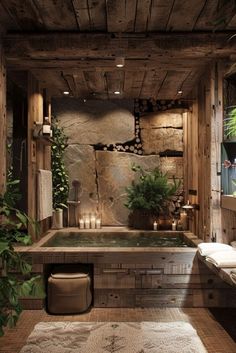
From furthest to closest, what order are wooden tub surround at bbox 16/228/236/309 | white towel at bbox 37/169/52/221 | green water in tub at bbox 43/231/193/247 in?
green water in tub at bbox 43/231/193/247 < white towel at bbox 37/169/52/221 < wooden tub surround at bbox 16/228/236/309

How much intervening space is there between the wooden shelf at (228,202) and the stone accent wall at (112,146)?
7.33 ft

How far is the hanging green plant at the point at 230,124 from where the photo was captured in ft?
12.5

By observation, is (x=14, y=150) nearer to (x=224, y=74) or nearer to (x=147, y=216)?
(x=147, y=216)

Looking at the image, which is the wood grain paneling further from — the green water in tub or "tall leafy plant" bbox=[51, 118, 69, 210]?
"tall leafy plant" bbox=[51, 118, 69, 210]

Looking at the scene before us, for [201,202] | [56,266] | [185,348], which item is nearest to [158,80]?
[201,202]

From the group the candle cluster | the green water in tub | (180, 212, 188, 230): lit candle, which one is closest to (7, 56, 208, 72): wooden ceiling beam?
the green water in tub

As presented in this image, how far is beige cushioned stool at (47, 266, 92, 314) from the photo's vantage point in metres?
3.93

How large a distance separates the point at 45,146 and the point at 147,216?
1.78m

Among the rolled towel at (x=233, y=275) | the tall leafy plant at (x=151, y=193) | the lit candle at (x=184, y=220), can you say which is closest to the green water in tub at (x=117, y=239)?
the lit candle at (x=184, y=220)

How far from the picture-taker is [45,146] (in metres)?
5.51

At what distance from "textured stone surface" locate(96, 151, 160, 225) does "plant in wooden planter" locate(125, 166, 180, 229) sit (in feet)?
1.02

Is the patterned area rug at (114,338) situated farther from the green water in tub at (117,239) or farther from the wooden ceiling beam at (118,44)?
the wooden ceiling beam at (118,44)

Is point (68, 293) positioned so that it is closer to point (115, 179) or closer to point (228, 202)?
point (228, 202)

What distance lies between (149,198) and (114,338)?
108 inches
